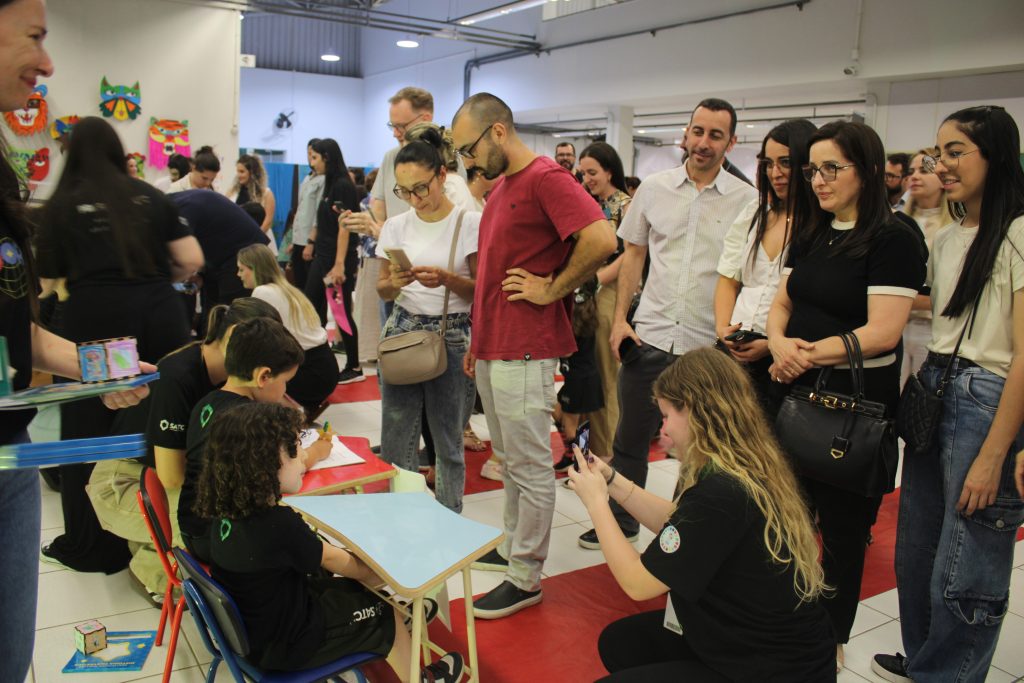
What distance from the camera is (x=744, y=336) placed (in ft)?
8.64

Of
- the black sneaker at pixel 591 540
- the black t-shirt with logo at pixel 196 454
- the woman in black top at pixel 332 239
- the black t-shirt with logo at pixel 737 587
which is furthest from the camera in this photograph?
the woman in black top at pixel 332 239

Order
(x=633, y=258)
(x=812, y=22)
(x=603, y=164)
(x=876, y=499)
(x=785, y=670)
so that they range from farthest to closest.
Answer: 1. (x=812, y=22)
2. (x=603, y=164)
3. (x=633, y=258)
4. (x=876, y=499)
5. (x=785, y=670)

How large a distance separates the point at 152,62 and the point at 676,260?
7.62 m

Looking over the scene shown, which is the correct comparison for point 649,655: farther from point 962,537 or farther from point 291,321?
point 291,321

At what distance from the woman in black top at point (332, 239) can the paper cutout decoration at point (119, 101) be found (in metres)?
3.66

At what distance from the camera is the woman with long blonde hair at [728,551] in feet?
5.47

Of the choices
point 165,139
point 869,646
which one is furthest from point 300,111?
point 869,646

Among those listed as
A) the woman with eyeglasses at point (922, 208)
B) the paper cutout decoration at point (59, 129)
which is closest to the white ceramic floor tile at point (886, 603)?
the woman with eyeglasses at point (922, 208)

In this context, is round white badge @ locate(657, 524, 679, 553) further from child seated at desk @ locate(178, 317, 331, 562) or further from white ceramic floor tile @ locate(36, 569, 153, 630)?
white ceramic floor tile @ locate(36, 569, 153, 630)

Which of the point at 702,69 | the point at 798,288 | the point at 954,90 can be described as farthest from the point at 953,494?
the point at 702,69

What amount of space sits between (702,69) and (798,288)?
26.4 feet

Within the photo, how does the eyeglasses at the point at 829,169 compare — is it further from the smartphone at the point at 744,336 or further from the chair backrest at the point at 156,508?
the chair backrest at the point at 156,508

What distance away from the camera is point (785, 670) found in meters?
1.69

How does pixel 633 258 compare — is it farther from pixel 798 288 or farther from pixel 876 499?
pixel 876 499
